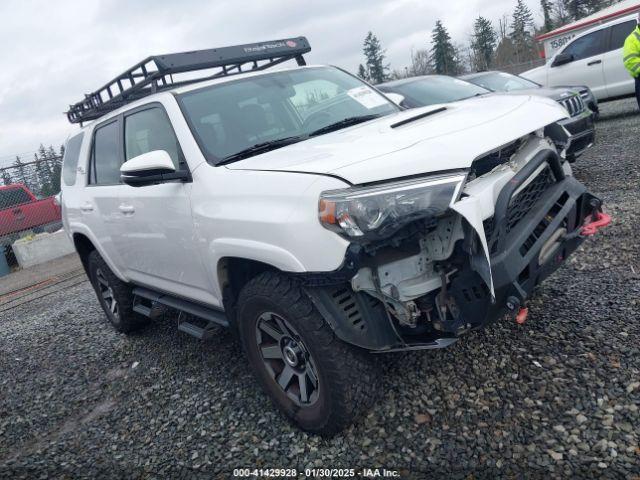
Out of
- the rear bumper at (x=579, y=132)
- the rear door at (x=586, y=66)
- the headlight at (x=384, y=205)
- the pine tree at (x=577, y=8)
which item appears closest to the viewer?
the headlight at (x=384, y=205)

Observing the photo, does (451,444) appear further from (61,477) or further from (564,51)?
(564,51)

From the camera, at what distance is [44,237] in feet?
37.6

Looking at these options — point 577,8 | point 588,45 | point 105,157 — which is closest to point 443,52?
point 577,8

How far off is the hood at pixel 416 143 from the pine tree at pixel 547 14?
60715 millimetres

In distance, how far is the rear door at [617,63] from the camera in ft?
31.8

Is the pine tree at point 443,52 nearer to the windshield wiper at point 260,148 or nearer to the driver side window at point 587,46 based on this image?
the driver side window at point 587,46

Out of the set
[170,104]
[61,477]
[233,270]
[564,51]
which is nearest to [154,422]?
[61,477]

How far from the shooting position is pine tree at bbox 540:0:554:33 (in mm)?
54531

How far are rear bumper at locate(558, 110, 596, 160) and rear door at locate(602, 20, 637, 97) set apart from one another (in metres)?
4.49

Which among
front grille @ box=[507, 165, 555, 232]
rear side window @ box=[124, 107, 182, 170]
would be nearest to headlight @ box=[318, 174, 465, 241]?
front grille @ box=[507, 165, 555, 232]

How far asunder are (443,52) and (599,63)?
1826 inches

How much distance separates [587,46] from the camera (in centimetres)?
1024

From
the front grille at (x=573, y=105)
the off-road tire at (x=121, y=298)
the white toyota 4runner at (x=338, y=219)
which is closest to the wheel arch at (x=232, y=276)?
the white toyota 4runner at (x=338, y=219)

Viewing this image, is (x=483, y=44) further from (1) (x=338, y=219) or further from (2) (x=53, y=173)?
(1) (x=338, y=219)
